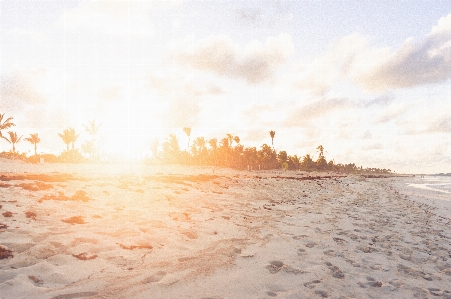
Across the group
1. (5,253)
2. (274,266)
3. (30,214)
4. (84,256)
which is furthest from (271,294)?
(30,214)

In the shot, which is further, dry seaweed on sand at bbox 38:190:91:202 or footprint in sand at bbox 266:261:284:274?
dry seaweed on sand at bbox 38:190:91:202

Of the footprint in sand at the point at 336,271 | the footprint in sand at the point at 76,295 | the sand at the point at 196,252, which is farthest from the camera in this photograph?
the footprint in sand at the point at 336,271

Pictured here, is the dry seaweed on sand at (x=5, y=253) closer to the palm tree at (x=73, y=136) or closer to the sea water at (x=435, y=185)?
the sea water at (x=435, y=185)

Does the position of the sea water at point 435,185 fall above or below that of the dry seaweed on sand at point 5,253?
below

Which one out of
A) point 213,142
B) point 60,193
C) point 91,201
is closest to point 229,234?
point 91,201

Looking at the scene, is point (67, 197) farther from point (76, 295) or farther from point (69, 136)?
point (69, 136)

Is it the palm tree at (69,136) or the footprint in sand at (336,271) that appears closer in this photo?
the footprint in sand at (336,271)

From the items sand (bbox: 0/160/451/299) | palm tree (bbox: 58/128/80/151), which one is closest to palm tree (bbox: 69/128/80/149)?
palm tree (bbox: 58/128/80/151)

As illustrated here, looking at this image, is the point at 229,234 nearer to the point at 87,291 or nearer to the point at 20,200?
the point at 87,291

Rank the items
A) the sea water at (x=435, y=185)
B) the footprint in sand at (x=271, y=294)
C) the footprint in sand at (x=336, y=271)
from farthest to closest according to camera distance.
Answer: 1. the sea water at (x=435, y=185)
2. the footprint in sand at (x=336, y=271)
3. the footprint in sand at (x=271, y=294)

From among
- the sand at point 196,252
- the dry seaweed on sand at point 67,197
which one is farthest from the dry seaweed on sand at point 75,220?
the dry seaweed on sand at point 67,197

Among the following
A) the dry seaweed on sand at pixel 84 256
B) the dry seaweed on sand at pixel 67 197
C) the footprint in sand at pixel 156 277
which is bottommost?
the footprint in sand at pixel 156 277

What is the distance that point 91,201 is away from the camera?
8172 millimetres

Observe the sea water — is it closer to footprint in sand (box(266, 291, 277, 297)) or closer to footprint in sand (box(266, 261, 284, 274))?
footprint in sand (box(266, 261, 284, 274))
